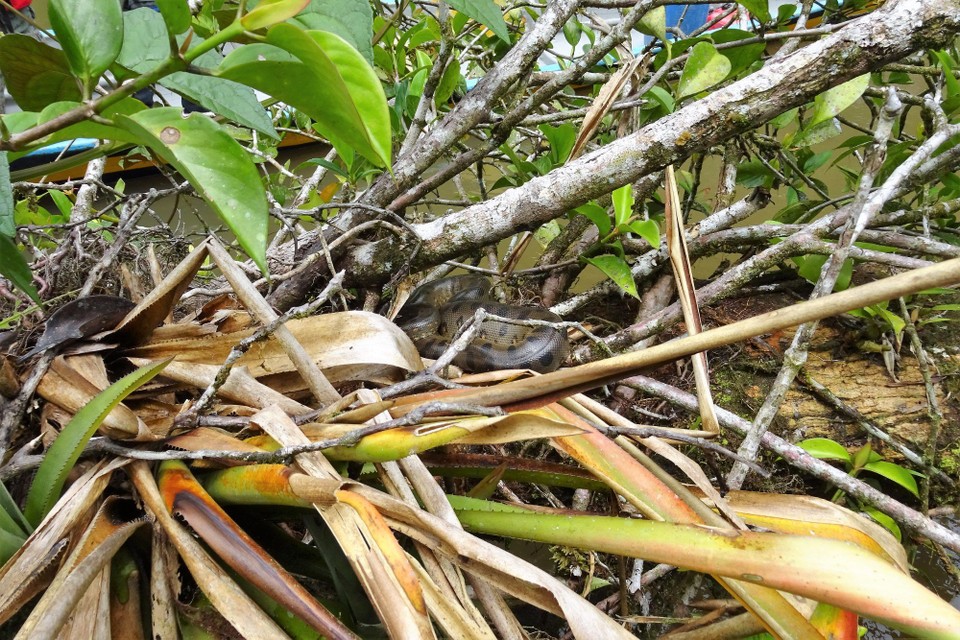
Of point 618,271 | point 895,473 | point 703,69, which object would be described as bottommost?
point 895,473

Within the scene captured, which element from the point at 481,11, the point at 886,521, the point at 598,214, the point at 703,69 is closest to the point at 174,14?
the point at 481,11

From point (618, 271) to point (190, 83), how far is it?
0.93 meters

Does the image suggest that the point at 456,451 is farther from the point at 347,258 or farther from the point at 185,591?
the point at 347,258

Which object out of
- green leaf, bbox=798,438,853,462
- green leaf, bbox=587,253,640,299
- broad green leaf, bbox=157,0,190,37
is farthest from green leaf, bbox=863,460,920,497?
broad green leaf, bbox=157,0,190,37

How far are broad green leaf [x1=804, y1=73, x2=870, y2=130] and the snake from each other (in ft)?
2.51

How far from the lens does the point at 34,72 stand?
1.84 feet

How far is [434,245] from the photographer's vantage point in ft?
4.07

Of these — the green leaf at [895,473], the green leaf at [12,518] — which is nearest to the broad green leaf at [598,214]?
the green leaf at [895,473]

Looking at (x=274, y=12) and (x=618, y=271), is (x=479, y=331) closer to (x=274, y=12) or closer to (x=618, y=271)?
(x=618, y=271)

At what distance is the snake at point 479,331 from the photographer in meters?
1.58

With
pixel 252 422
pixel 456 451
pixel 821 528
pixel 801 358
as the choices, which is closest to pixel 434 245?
pixel 456 451

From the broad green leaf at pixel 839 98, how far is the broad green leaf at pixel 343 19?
1115 mm

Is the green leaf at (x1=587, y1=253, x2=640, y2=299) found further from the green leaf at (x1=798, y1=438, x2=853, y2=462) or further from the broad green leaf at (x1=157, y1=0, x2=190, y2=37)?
the broad green leaf at (x1=157, y1=0, x2=190, y2=37)

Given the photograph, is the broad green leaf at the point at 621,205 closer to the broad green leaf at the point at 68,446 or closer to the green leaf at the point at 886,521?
the green leaf at the point at 886,521
